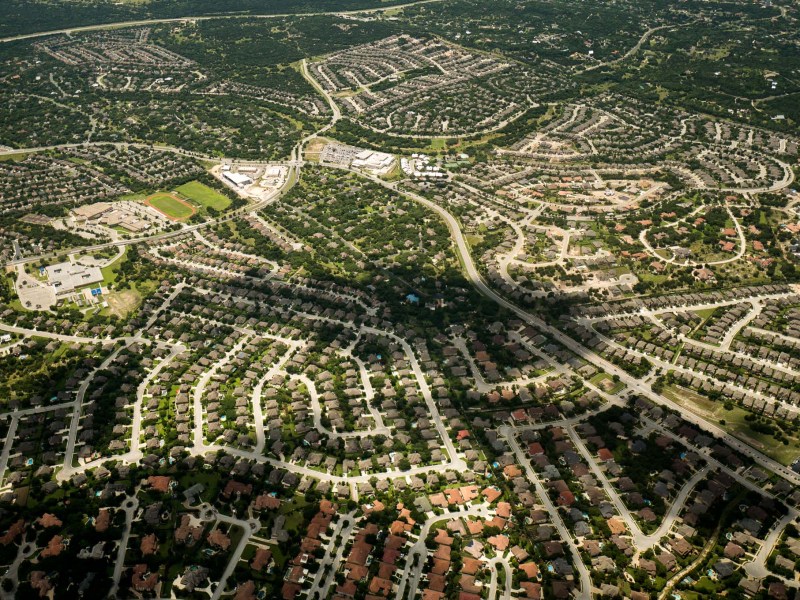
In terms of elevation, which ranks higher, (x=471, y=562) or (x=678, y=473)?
(x=678, y=473)

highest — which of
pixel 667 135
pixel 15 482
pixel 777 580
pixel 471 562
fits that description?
pixel 667 135

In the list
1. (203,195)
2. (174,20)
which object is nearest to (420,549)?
(203,195)

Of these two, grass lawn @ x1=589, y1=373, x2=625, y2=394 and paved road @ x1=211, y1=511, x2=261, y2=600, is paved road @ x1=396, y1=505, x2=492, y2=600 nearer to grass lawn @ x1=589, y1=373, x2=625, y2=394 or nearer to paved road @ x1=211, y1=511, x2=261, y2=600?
paved road @ x1=211, y1=511, x2=261, y2=600

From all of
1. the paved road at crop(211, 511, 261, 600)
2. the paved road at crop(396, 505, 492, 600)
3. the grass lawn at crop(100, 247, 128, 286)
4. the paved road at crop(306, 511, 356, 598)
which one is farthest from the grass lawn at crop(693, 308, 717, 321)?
the grass lawn at crop(100, 247, 128, 286)

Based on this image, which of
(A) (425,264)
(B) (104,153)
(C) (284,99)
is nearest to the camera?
(A) (425,264)

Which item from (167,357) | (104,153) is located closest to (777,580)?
(167,357)

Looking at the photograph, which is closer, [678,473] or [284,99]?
[678,473]

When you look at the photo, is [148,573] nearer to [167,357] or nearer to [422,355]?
[167,357]

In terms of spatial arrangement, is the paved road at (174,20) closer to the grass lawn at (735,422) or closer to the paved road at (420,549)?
the grass lawn at (735,422)
